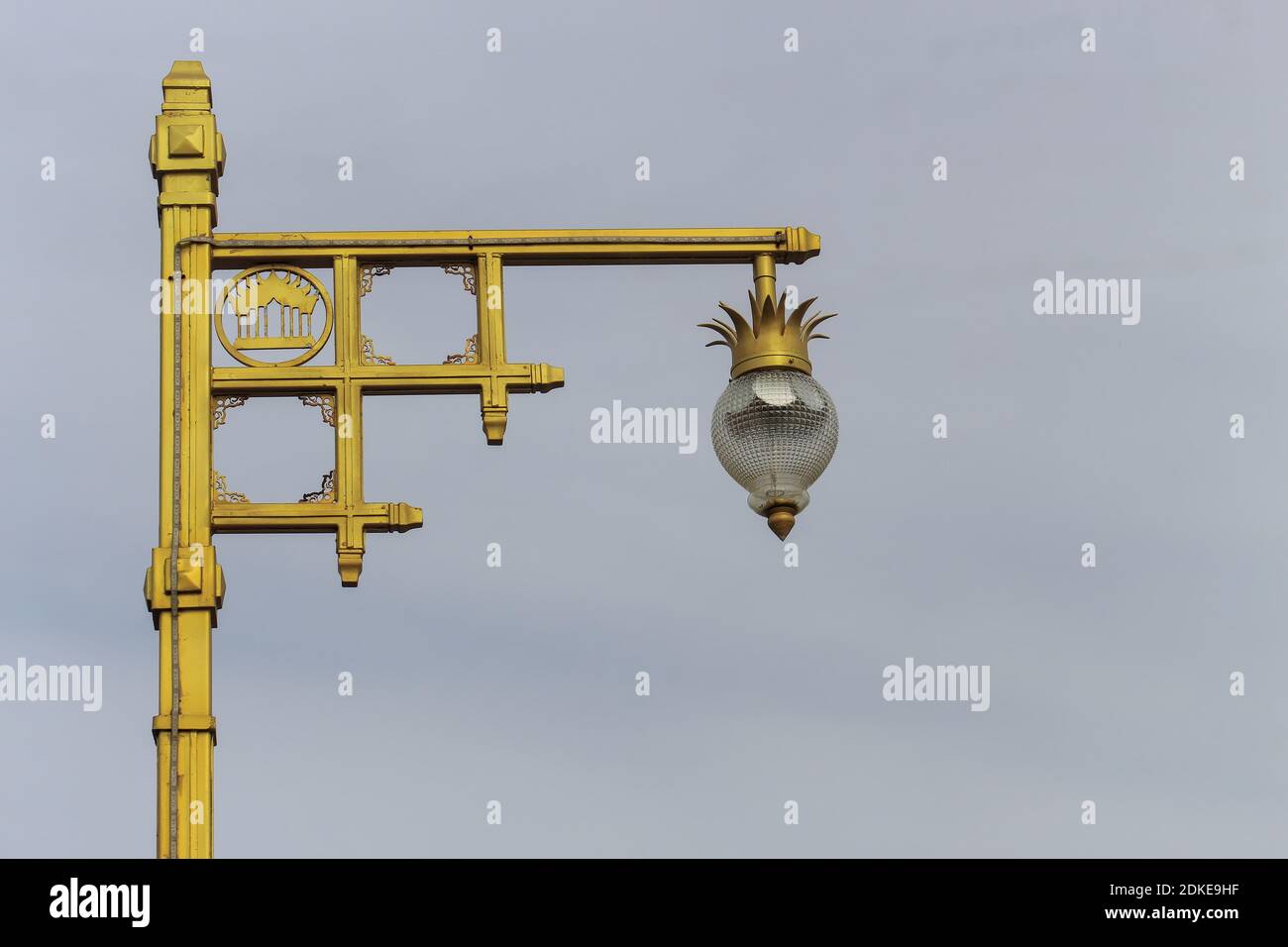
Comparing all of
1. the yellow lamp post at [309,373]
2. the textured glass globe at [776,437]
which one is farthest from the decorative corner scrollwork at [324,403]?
the textured glass globe at [776,437]

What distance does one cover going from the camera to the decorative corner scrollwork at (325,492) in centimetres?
1978

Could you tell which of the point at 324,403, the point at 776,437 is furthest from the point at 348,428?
the point at 776,437

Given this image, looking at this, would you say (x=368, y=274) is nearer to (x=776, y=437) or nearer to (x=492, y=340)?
(x=492, y=340)

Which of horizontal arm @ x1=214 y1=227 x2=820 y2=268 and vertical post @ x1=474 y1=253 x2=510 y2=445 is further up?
horizontal arm @ x1=214 y1=227 x2=820 y2=268

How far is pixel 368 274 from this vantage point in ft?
66.5

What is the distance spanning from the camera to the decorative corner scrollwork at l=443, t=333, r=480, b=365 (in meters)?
20.0

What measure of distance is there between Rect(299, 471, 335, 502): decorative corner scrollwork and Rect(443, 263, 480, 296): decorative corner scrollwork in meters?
1.29

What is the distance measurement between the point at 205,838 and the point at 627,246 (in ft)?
13.0

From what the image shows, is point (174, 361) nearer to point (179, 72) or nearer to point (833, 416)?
point (179, 72)

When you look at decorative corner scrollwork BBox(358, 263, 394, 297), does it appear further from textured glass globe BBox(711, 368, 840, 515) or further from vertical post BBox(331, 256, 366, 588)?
textured glass globe BBox(711, 368, 840, 515)

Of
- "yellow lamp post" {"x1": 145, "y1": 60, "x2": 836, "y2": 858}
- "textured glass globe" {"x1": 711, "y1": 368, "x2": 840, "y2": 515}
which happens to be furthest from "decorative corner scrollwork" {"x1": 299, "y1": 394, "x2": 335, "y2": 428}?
"textured glass globe" {"x1": 711, "y1": 368, "x2": 840, "y2": 515}

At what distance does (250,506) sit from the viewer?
1959cm

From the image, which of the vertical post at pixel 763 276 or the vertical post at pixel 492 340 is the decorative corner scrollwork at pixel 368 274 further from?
the vertical post at pixel 763 276
